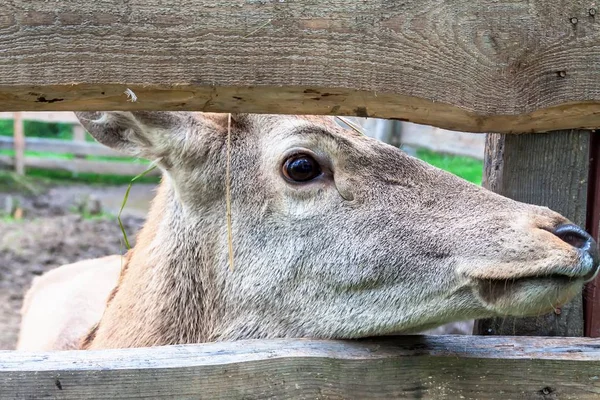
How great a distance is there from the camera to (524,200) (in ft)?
8.68

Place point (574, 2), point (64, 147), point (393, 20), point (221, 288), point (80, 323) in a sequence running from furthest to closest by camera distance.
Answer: point (64, 147) < point (80, 323) < point (221, 288) < point (574, 2) < point (393, 20)

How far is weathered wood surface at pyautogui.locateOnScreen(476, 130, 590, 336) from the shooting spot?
256cm

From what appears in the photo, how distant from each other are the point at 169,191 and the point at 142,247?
28cm

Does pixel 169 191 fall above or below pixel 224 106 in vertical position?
below

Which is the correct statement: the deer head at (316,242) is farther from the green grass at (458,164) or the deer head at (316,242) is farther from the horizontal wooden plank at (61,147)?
the horizontal wooden plank at (61,147)

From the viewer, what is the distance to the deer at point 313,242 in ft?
7.73

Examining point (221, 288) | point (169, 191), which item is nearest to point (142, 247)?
point (169, 191)

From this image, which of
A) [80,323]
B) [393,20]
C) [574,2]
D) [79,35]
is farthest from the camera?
[80,323]

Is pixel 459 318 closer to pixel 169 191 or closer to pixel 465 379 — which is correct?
pixel 465 379

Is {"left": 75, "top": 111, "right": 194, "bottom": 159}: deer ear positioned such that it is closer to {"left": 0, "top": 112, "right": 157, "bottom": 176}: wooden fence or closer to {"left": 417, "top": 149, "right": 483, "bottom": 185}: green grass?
{"left": 417, "top": 149, "right": 483, "bottom": 185}: green grass

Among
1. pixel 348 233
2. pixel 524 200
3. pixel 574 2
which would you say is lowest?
pixel 348 233

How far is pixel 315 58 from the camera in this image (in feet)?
6.76

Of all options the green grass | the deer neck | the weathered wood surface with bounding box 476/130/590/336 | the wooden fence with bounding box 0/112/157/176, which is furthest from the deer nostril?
the wooden fence with bounding box 0/112/157/176

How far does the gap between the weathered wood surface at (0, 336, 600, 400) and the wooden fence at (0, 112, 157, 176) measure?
40.4 feet
